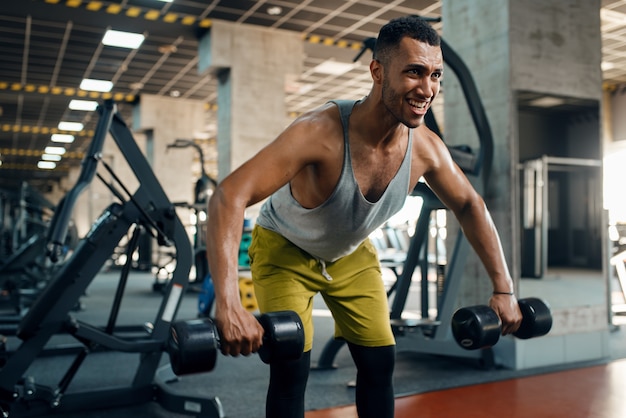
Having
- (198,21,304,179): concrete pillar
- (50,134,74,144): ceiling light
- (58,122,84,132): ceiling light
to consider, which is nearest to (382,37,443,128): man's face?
(198,21,304,179): concrete pillar

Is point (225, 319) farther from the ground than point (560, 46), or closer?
closer

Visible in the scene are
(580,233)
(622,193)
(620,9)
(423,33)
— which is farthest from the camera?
(622,193)

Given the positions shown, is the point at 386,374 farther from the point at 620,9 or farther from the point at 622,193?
the point at 622,193

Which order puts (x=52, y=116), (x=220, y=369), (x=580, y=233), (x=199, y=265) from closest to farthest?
1. (x=220, y=369)
2. (x=580, y=233)
3. (x=199, y=265)
4. (x=52, y=116)

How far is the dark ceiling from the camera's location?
23.3ft

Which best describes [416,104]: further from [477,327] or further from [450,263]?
[450,263]

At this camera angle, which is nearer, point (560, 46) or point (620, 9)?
point (560, 46)

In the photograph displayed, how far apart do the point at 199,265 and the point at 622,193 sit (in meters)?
7.21

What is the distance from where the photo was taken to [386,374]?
1594mm

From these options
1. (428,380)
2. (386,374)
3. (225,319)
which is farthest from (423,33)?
(428,380)

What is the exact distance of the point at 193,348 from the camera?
1.12 metres

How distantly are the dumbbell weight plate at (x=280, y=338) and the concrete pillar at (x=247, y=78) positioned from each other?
21.5 ft

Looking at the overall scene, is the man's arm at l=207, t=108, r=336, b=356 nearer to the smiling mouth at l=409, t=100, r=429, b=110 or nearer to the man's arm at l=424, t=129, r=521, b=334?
the smiling mouth at l=409, t=100, r=429, b=110

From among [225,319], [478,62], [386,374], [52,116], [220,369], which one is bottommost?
[220,369]
